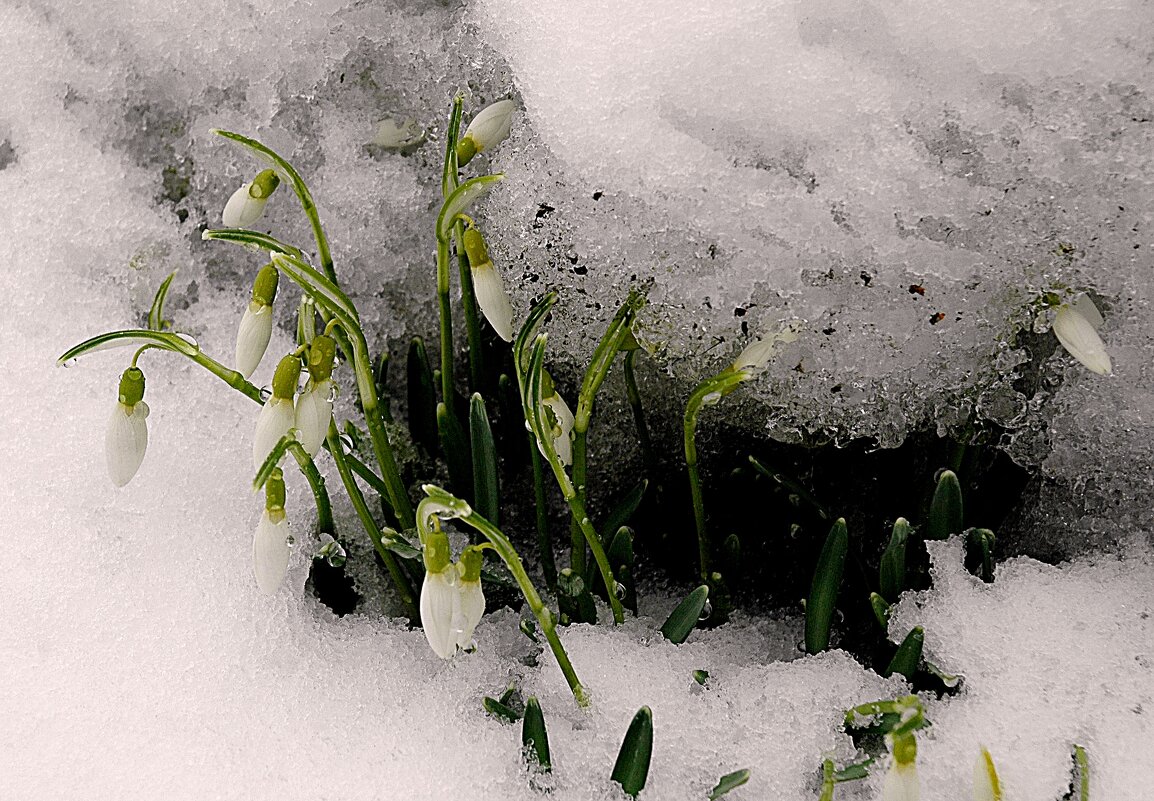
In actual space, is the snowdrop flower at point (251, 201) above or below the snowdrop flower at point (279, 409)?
above

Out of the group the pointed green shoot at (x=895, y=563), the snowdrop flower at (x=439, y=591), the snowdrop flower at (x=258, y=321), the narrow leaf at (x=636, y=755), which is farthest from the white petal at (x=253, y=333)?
the pointed green shoot at (x=895, y=563)

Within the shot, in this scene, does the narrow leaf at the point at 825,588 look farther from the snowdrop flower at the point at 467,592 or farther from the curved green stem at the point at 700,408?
the snowdrop flower at the point at 467,592

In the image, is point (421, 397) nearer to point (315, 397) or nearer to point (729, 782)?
point (315, 397)

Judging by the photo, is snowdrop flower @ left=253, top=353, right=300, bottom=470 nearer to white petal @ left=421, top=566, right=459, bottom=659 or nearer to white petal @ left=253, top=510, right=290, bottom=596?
white petal @ left=253, top=510, right=290, bottom=596

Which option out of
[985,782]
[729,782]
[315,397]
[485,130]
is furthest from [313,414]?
[985,782]

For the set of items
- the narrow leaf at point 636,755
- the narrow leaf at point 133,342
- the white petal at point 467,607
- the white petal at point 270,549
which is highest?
the narrow leaf at point 133,342
